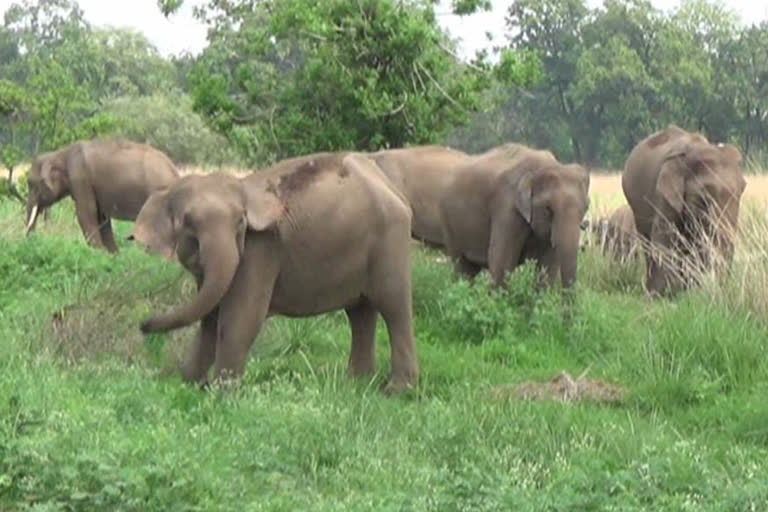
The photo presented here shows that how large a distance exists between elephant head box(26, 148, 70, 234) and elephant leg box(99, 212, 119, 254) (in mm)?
741

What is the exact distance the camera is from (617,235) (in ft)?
64.0

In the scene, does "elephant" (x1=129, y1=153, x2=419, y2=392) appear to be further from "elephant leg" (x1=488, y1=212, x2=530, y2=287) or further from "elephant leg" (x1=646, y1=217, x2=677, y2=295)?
"elephant leg" (x1=646, y1=217, x2=677, y2=295)

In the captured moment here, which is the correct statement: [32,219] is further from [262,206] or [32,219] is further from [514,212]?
[262,206]

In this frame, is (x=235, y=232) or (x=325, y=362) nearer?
(x=235, y=232)

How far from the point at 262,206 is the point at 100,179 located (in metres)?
10.6

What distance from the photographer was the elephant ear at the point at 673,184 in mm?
16625

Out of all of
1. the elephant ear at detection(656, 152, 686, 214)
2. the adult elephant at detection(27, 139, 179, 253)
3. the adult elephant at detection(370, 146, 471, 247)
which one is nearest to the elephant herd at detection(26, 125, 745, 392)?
the adult elephant at detection(370, 146, 471, 247)

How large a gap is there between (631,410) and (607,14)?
2252 inches

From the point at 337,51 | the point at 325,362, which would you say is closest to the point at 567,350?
the point at 325,362

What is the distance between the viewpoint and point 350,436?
8625 millimetres

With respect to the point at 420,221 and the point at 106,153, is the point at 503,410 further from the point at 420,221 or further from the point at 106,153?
the point at 106,153

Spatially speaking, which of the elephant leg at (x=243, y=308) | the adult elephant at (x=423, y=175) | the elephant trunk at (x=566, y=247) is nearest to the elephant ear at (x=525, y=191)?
the elephant trunk at (x=566, y=247)

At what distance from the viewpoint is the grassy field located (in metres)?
Result: 7.23

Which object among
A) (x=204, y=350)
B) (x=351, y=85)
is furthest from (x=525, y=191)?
(x=351, y=85)
